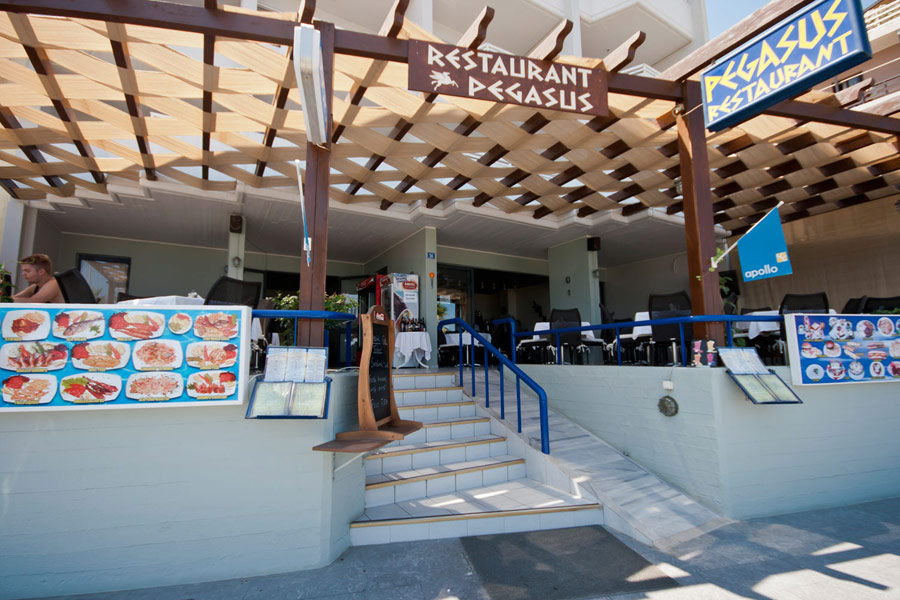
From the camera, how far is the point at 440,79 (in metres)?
3.38

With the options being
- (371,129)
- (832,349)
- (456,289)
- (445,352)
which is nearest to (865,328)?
(832,349)

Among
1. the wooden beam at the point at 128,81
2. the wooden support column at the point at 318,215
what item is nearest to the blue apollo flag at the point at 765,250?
the wooden support column at the point at 318,215

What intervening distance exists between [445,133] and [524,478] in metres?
3.60

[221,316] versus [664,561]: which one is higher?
[221,316]

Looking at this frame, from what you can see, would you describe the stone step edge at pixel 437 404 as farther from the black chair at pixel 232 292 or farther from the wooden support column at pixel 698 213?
the wooden support column at pixel 698 213

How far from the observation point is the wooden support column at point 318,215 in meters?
3.21

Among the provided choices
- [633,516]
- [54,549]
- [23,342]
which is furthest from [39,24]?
[633,516]

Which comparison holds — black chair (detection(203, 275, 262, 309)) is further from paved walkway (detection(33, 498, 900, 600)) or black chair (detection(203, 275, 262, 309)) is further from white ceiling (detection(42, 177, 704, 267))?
white ceiling (detection(42, 177, 704, 267))

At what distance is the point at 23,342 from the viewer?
2471 mm

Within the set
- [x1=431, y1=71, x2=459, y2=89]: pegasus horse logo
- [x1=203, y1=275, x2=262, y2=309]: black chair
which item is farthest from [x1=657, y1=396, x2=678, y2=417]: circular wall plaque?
[x1=203, y1=275, x2=262, y2=309]: black chair

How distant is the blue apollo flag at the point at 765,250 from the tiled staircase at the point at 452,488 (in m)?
2.20

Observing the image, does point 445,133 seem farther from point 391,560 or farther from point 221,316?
point 391,560

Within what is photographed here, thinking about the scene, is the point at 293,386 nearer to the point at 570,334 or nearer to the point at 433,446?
the point at 433,446

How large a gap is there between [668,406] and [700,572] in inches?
58.7
